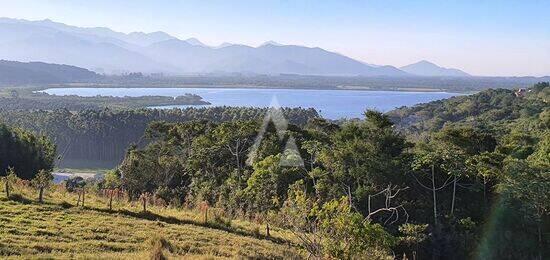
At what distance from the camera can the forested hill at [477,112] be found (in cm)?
4801

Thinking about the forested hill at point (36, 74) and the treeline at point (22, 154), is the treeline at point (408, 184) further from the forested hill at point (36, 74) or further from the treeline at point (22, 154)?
the forested hill at point (36, 74)

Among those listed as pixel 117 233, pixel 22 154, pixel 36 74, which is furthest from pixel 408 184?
pixel 36 74

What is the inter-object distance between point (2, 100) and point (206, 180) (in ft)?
260

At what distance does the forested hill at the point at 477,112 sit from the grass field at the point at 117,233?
1499 inches

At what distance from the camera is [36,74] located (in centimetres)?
15262

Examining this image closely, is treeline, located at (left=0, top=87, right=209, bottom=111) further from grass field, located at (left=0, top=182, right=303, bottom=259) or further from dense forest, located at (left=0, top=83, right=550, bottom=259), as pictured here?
grass field, located at (left=0, top=182, right=303, bottom=259)

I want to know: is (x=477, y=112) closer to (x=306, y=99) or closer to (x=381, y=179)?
(x=381, y=179)

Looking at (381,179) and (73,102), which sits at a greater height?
(381,179)

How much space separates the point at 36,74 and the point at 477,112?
134610 mm

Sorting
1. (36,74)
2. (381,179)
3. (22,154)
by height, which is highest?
(36,74)

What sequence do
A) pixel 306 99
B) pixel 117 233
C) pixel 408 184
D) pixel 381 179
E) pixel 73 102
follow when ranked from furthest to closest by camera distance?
pixel 306 99 < pixel 73 102 < pixel 408 184 < pixel 381 179 < pixel 117 233

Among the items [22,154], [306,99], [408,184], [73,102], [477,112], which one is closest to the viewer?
[408,184]

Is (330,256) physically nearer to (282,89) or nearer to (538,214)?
(538,214)

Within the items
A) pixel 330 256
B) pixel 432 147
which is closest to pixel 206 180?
pixel 432 147
